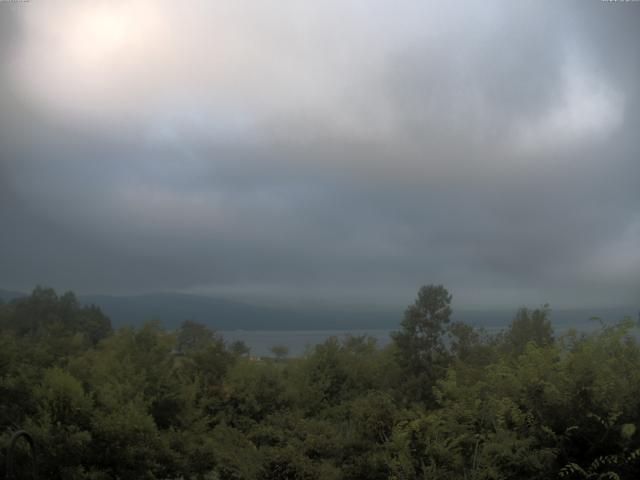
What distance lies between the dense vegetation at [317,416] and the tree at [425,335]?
162 centimetres

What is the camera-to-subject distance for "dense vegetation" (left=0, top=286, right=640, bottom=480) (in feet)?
20.8

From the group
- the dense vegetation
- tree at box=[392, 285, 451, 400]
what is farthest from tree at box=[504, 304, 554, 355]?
the dense vegetation

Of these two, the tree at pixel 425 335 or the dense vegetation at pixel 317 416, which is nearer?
the dense vegetation at pixel 317 416

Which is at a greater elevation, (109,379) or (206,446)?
(109,379)

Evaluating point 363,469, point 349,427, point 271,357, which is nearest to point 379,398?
point 349,427

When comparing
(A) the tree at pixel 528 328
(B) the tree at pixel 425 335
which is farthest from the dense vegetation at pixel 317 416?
(A) the tree at pixel 528 328

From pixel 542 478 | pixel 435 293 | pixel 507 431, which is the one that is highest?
pixel 435 293

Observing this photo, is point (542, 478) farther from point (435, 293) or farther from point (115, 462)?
point (435, 293)

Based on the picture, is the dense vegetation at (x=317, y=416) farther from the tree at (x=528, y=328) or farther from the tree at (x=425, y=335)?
the tree at (x=528, y=328)

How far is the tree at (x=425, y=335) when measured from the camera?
57.3 feet

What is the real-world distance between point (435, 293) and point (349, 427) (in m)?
10.0

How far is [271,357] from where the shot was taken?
56.6 feet

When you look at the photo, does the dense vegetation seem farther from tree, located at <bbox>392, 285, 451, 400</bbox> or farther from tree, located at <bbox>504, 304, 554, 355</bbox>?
tree, located at <bbox>504, 304, 554, 355</bbox>

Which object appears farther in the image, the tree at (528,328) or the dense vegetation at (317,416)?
the tree at (528,328)
